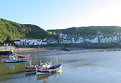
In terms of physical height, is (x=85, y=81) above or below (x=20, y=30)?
below

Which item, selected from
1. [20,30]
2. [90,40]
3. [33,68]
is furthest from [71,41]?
[33,68]

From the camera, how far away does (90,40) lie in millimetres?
105188

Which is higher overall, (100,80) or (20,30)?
(20,30)

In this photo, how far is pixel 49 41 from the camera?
100188mm

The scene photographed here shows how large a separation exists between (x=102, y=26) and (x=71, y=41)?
86.3 metres

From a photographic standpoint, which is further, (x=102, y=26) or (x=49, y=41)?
(x=102, y=26)

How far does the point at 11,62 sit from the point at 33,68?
45.1 feet

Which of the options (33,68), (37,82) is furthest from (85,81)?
(33,68)

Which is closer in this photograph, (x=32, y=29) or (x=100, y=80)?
(x=100, y=80)

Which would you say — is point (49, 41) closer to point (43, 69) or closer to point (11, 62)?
point (11, 62)

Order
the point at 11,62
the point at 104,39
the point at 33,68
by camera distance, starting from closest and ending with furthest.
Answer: the point at 33,68 → the point at 11,62 → the point at 104,39

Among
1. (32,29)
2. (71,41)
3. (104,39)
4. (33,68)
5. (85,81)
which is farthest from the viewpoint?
(32,29)

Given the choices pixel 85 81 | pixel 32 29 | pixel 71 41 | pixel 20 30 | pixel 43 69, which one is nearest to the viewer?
pixel 85 81

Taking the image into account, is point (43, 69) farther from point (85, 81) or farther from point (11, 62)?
point (11, 62)
